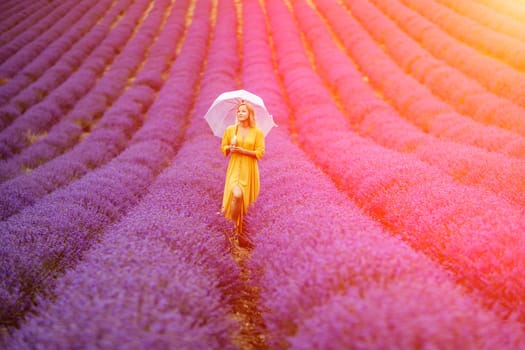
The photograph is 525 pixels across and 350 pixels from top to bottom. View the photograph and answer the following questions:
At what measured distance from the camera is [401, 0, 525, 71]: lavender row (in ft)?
28.3

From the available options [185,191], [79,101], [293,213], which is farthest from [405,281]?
[79,101]

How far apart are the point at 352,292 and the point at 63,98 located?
33.9 feet

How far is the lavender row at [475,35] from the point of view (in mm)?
8641

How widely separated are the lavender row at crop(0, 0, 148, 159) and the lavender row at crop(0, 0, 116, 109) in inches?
14.7

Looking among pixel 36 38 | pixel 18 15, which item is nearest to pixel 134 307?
pixel 36 38

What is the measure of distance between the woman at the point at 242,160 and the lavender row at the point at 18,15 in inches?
601

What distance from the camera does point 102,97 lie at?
372 inches

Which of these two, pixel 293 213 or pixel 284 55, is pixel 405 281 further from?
pixel 284 55

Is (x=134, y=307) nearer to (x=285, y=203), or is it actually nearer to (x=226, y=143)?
(x=285, y=203)

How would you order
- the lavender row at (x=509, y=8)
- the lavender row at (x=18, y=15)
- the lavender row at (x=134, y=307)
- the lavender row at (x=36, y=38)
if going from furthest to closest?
the lavender row at (x=18, y=15), the lavender row at (x=36, y=38), the lavender row at (x=509, y=8), the lavender row at (x=134, y=307)

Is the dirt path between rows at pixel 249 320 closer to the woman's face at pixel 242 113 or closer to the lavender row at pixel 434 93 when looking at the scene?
the woman's face at pixel 242 113

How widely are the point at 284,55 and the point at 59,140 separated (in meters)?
7.70

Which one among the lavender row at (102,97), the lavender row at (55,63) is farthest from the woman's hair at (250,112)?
the lavender row at (55,63)

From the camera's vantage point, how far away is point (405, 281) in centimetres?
144
